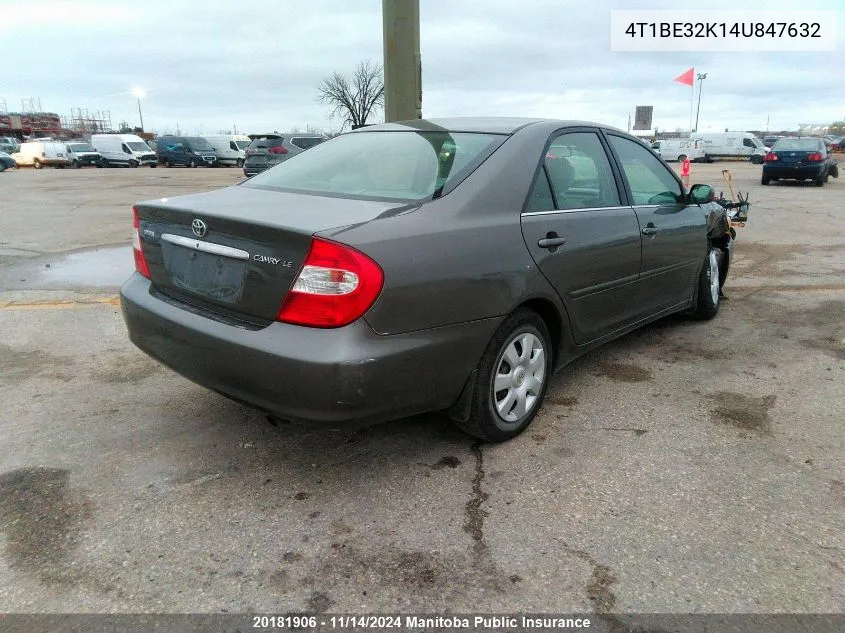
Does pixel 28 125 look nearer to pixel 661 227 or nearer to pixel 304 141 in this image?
pixel 304 141

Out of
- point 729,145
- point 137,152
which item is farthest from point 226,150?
point 729,145

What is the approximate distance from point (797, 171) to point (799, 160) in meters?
0.33

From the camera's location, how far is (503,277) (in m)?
2.87

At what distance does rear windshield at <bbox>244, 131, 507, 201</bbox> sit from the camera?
9.84 ft

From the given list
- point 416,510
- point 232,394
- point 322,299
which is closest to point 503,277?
point 322,299

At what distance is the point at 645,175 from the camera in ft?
14.1

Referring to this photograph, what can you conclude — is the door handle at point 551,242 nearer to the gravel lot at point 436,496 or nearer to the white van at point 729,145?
the gravel lot at point 436,496

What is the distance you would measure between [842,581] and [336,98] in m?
69.4

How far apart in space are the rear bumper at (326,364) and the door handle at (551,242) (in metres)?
0.48

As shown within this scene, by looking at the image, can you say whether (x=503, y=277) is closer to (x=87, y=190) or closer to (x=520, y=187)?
(x=520, y=187)

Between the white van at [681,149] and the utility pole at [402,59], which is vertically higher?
the utility pole at [402,59]

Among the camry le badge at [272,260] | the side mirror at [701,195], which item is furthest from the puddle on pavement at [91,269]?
the side mirror at [701,195]

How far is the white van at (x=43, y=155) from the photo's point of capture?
1544 inches

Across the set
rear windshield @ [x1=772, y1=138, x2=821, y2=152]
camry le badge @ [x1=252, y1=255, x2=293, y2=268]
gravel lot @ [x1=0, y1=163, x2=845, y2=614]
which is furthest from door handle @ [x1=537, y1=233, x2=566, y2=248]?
rear windshield @ [x1=772, y1=138, x2=821, y2=152]
